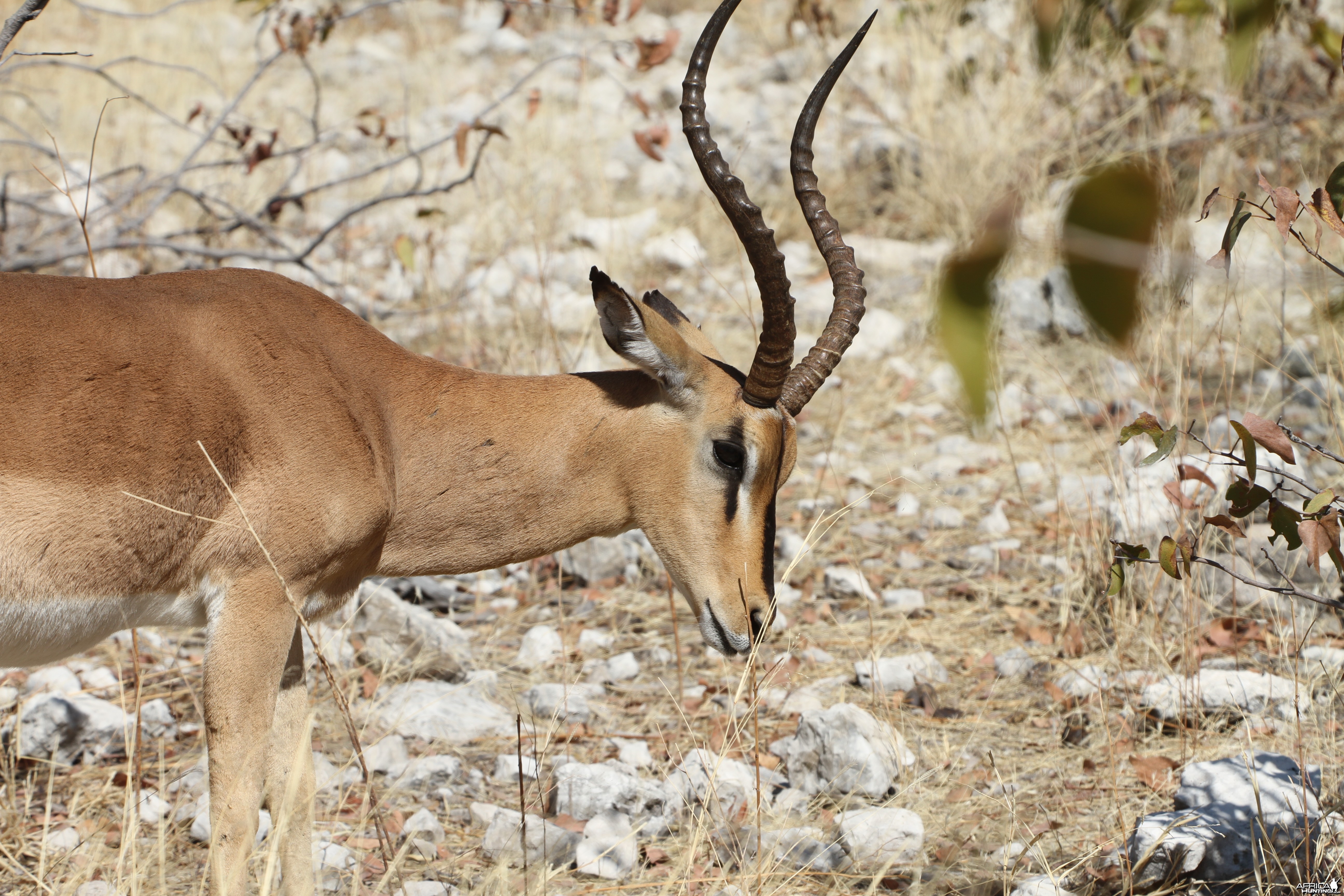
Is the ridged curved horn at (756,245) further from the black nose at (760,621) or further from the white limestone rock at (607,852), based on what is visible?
the white limestone rock at (607,852)

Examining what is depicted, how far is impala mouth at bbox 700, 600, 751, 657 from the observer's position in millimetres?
3506

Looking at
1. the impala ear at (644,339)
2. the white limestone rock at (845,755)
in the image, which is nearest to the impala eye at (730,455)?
the impala ear at (644,339)

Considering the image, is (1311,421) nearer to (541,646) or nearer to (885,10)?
(541,646)

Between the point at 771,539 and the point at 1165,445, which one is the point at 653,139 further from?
the point at 1165,445

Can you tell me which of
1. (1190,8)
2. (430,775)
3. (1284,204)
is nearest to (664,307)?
(430,775)

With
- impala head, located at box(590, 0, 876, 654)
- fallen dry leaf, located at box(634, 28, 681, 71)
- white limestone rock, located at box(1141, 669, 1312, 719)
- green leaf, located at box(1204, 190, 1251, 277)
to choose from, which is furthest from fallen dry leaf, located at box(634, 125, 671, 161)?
green leaf, located at box(1204, 190, 1251, 277)

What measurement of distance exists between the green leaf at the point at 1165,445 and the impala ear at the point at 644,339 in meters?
1.30

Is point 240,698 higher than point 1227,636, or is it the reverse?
point 240,698

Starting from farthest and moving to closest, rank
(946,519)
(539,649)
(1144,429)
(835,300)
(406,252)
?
(406,252) → (946,519) → (539,649) → (835,300) → (1144,429)

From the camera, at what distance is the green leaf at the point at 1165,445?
2625mm

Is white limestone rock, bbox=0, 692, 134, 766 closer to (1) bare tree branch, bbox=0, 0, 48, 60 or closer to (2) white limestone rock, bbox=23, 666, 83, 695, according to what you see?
(2) white limestone rock, bbox=23, 666, 83, 695

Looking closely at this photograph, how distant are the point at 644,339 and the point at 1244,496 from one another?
1.58 metres

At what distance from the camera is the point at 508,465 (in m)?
3.49

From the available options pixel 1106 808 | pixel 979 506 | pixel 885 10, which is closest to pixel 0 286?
A: pixel 1106 808
